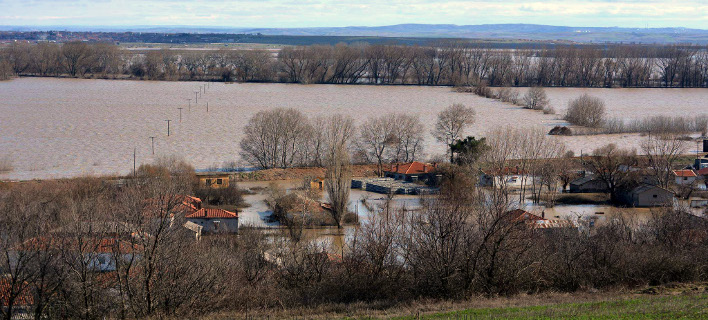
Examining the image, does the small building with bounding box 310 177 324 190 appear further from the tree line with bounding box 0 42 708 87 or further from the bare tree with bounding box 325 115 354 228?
the tree line with bounding box 0 42 708 87

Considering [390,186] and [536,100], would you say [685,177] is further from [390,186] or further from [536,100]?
[536,100]


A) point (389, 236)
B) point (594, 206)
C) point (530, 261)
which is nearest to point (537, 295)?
point (530, 261)

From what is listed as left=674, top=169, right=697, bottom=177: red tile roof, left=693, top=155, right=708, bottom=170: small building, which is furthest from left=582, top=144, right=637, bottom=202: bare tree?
left=693, top=155, right=708, bottom=170: small building

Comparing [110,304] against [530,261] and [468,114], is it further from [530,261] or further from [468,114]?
[468,114]

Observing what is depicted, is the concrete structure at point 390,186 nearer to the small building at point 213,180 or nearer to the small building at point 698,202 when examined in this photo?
the small building at point 213,180

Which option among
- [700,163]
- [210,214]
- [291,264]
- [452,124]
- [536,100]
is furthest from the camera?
[536,100]

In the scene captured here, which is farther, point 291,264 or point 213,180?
point 213,180

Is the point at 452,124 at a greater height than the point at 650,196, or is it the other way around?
the point at 452,124

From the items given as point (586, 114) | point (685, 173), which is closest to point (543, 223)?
point (685, 173)
